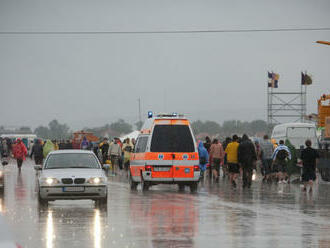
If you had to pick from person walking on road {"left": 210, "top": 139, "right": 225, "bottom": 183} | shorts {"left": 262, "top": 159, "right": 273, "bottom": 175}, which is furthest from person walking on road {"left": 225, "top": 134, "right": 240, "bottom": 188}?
shorts {"left": 262, "top": 159, "right": 273, "bottom": 175}

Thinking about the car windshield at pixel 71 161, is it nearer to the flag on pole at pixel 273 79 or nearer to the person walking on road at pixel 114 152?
the person walking on road at pixel 114 152

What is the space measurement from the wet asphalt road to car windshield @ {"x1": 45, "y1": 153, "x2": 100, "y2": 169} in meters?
0.95

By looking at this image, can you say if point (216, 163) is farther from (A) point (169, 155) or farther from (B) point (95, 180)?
(B) point (95, 180)

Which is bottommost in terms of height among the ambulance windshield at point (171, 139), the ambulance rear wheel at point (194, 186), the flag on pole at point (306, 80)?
the ambulance rear wheel at point (194, 186)

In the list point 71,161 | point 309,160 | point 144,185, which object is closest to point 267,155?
point 309,160

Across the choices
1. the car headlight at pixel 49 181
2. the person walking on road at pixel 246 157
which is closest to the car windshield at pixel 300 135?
the person walking on road at pixel 246 157

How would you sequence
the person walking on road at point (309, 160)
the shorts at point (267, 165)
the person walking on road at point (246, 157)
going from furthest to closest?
the shorts at point (267, 165), the person walking on road at point (246, 157), the person walking on road at point (309, 160)

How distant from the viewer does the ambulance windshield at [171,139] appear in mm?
26281

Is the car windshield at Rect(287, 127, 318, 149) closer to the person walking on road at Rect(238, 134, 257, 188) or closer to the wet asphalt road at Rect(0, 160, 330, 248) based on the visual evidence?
the person walking on road at Rect(238, 134, 257, 188)

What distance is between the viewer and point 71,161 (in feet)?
68.1

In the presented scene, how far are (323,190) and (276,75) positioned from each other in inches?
2918

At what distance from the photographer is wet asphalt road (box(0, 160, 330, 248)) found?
12375 mm

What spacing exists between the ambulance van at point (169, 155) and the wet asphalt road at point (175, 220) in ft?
3.19

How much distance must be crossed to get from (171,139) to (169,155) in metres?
0.52
